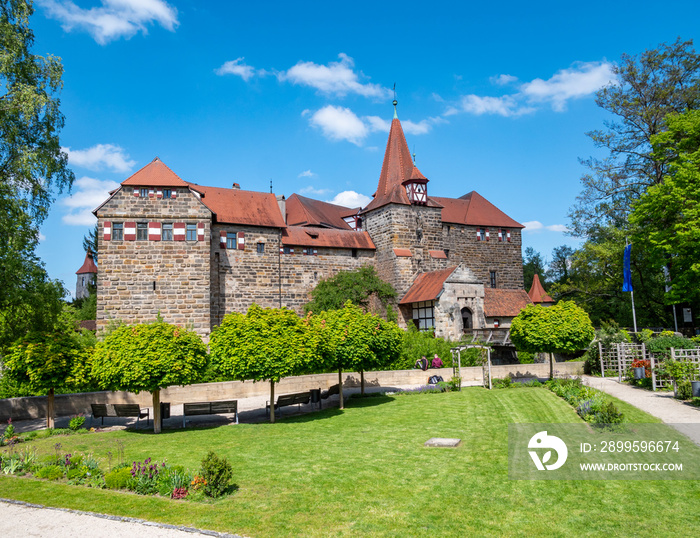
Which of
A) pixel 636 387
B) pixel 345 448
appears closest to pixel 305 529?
pixel 345 448

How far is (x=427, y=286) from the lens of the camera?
34.2 meters

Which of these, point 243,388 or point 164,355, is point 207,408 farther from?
point 243,388

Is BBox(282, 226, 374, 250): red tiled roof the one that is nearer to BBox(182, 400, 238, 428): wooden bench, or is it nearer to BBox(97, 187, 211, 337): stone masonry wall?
BBox(97, 187, 211, 337): stone masonry wall

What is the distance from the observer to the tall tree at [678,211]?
23.6 m

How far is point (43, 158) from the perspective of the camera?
605 inches

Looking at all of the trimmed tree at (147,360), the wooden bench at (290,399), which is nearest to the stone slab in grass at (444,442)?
the wooden bench at (290,399)

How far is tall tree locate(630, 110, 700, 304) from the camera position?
2359cm

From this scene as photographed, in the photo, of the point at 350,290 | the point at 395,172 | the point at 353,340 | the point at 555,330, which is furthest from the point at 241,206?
the point at 555,330

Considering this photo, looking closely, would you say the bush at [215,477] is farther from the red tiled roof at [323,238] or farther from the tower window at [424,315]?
the red tiled roof at [323,238]

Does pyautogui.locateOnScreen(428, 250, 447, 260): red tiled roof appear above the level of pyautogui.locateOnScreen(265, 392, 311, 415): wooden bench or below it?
above

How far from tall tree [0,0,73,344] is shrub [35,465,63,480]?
7692 mm

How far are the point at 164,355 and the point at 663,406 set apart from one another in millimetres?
13747

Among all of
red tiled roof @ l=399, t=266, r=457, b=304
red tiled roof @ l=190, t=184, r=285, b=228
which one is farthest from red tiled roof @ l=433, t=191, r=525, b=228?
red tiled roof @ l=190, t=184, r=285, b=228

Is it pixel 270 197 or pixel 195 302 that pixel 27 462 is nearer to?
pixel 195 302
